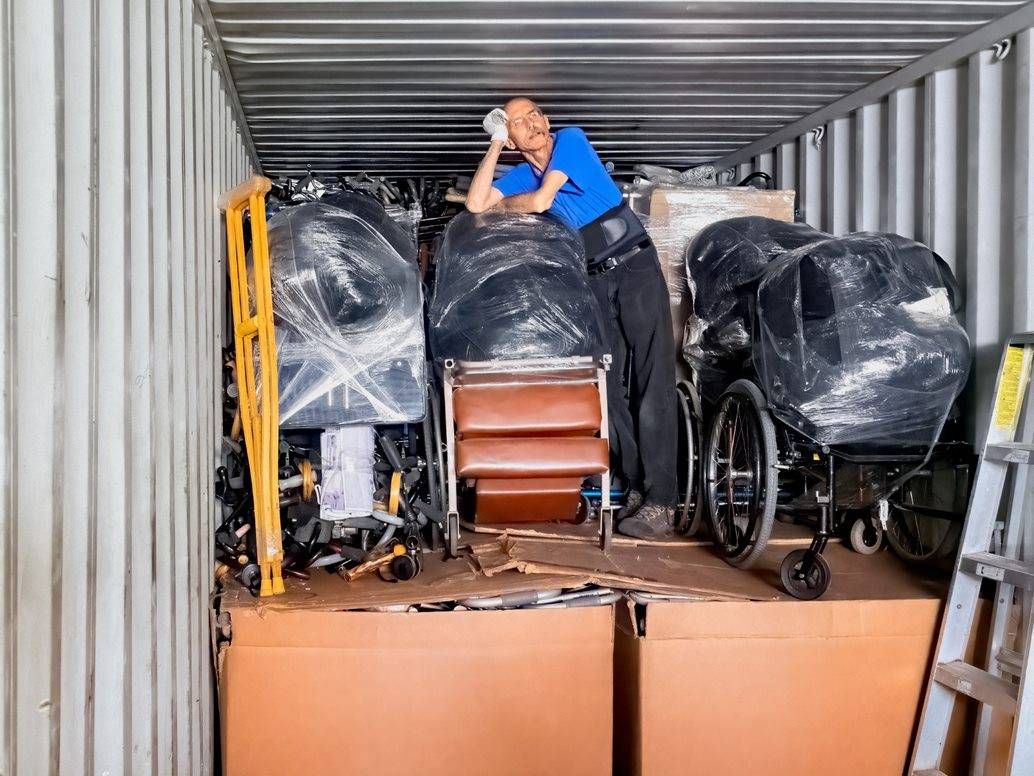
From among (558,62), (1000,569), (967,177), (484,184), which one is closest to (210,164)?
(484,184)

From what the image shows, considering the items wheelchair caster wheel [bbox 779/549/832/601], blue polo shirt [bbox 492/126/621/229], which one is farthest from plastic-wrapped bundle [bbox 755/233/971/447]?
blue polo shirt [bbox 492/126/621/229]

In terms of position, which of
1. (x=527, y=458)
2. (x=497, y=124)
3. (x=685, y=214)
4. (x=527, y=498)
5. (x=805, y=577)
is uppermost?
(x=497, y=124)

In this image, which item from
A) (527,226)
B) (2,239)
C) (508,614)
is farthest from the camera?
(527,226)

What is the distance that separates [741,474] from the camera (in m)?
2.81

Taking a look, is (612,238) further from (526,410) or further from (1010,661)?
(1010,661)

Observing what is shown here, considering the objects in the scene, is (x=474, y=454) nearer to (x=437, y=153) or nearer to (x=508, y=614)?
(x=508, y=614)

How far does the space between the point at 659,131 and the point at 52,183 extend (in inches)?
128

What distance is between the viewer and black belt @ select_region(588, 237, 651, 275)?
3299 mm

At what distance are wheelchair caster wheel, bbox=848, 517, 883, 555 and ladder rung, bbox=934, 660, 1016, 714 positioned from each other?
0.72m

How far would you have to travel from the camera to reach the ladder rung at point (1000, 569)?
223 cm

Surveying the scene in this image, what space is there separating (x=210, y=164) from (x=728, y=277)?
6.84 feet

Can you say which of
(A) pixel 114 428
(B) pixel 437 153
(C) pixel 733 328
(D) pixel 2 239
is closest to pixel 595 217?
(C) pixel 733 328

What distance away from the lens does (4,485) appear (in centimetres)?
114

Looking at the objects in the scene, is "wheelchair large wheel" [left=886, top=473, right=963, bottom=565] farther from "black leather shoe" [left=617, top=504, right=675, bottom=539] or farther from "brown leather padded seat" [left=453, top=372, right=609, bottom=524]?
"brown leather padded seat" [left=453, top=372, right=609, bottom=524]
